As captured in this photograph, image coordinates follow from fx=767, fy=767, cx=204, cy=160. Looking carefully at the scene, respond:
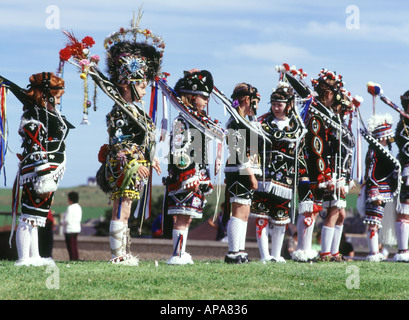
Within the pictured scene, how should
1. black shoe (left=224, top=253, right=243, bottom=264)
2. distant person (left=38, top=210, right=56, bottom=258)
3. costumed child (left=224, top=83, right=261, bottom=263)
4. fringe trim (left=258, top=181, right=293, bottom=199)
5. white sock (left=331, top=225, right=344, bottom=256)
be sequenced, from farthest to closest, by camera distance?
distant person (left=38, top=210, right=56, bottom=258), white sock (left=331, top=225, right=344, bottom=256), fringe trim (left=258, top=181, right=293, bottom=199), black shoe (left=224, top=253, right=243, bottom=264), costumed child (left=224, top=83, right=261, bottom=263)

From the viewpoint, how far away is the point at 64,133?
8.28m

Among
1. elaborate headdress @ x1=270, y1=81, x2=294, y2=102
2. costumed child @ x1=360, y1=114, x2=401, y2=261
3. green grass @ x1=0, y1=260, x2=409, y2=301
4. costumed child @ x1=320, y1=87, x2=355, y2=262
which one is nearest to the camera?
green grass @ x1=0, y1=260, x2=409, y2=301

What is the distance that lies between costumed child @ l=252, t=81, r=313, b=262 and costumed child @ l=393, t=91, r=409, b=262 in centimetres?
219

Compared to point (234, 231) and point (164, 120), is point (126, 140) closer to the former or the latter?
point (164, 120)

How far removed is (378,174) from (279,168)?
2351mm

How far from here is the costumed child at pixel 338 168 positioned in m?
10.4

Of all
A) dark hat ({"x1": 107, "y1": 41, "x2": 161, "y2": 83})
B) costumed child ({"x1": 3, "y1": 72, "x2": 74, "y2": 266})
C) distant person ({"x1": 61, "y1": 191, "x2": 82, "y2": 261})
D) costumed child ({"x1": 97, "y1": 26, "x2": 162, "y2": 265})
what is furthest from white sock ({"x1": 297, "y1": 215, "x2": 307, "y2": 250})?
distant person ({"x1": 61, "y1": 191, "x2": 82, "y2": 261})

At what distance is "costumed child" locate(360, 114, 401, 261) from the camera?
443 inches

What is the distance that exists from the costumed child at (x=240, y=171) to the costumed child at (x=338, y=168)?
1.62 m

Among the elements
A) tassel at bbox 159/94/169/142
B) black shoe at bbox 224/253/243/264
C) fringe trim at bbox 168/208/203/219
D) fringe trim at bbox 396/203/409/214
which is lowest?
black shoe at bbox 224/253/243/264

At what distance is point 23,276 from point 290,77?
15.9ft

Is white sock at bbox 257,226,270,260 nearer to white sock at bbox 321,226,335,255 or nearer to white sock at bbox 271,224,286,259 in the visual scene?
white sock at bbox 271,224,286,259

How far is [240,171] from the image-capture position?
8.95m

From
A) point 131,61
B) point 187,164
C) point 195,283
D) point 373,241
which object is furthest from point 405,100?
point 195,283
